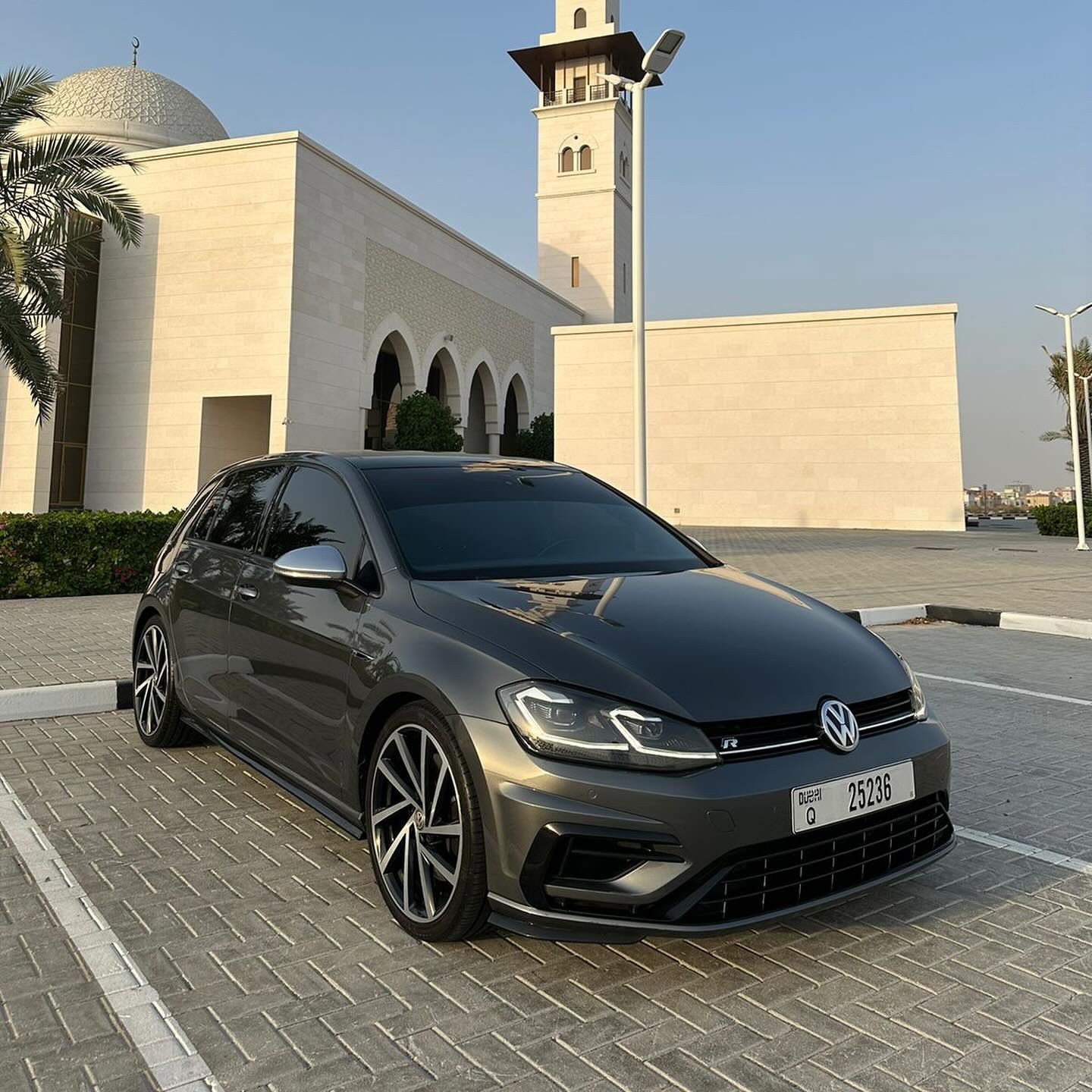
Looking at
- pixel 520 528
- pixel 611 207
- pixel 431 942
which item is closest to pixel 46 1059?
pixel 431 942

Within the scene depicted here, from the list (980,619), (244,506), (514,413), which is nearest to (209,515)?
(244,506)

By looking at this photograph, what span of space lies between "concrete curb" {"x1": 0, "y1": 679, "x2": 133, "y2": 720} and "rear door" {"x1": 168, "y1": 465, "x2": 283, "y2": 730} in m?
1.70

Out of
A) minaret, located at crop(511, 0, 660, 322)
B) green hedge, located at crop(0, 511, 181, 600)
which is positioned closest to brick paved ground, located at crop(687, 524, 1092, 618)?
green hedge, located at crop(0, 511, 181, 600)

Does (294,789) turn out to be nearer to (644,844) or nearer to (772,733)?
(644,844)

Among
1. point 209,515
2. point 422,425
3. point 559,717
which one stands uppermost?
point 422,425

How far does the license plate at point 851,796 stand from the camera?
2.40 metres

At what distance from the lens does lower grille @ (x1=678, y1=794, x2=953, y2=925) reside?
7.68ft

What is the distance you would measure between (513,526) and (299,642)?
0.96 metres

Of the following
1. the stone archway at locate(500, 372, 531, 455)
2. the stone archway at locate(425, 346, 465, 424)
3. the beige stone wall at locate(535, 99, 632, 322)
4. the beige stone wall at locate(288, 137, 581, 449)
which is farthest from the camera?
the beige stone wall at locate(535, 99, 632, 322)

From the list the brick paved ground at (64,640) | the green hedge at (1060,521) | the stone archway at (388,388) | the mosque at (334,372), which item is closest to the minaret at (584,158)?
the stone archway at (388,388)

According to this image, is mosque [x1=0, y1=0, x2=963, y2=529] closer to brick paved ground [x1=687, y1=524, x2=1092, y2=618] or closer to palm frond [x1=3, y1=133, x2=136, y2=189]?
brick paved ground [x1=687, y1=524, x2=1092, y2=618]

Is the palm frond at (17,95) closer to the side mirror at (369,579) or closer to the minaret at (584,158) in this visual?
the side mirror at (369,579)

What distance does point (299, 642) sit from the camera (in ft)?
11.2

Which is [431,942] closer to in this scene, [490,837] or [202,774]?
→ [490,837]
